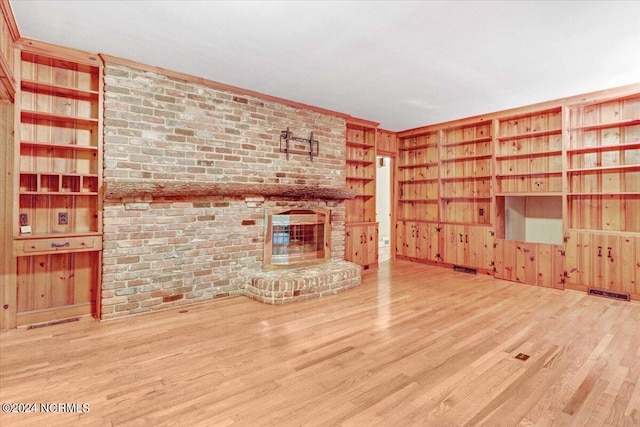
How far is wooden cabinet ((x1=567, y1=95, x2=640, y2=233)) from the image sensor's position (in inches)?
165

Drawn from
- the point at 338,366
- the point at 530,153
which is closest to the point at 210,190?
the point at 338,366

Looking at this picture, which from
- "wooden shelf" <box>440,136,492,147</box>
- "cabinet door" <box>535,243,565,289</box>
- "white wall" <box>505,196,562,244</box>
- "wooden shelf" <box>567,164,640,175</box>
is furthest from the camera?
"wooden shelf" <box>440,136,492,147</box>

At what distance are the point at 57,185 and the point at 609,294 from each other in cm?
637

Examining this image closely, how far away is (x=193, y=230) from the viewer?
12.5ft

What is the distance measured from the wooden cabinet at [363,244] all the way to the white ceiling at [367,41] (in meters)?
2.27

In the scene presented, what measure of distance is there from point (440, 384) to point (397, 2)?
262 cm

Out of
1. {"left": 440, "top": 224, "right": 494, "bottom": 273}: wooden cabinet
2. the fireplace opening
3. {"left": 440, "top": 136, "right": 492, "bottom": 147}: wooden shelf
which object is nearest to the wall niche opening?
{"left": 440, "top": 224, "right": 494, "bottom": 273}: wooden cabinet

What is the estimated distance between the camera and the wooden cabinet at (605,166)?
13.8ft

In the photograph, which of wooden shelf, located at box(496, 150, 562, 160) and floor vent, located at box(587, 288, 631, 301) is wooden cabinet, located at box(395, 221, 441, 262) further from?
floor vent, located at box(587, 288, 631, 301)

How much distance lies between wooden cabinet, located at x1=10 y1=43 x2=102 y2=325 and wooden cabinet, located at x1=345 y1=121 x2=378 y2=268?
3.63 m

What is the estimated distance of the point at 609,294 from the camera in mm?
4195

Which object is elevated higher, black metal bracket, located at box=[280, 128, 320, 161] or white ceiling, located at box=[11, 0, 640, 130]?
white ceiling, located at box=[11, 0, 640, 130]

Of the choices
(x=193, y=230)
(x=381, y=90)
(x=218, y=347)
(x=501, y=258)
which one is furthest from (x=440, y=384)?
(x=501, y=258)

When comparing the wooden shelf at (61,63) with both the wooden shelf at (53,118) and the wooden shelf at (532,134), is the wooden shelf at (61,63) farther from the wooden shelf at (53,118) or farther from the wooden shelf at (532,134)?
the wooden shelf at (532,134)
